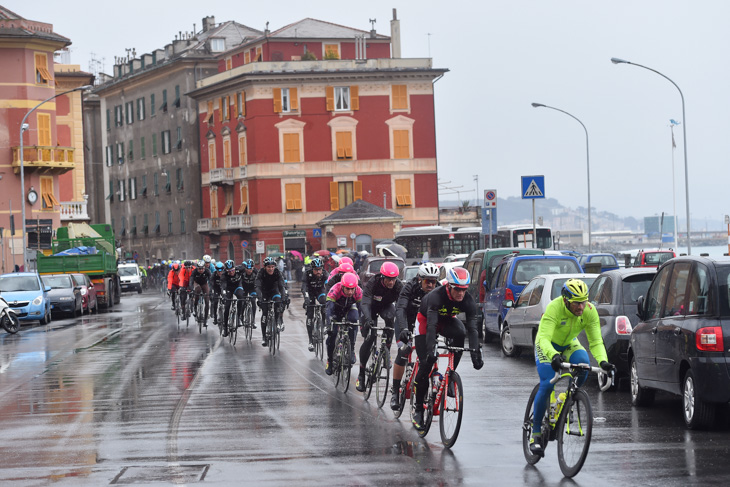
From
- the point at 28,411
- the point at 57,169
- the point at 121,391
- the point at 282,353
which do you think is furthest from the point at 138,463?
the point at 57,169

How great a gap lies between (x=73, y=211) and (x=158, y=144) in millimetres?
23012

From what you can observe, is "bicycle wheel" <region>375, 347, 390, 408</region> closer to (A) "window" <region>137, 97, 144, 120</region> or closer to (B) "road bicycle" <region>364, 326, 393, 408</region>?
(B) "road bicycle" <region>364, 326, 393, 408</region>

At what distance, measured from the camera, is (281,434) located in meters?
11.6

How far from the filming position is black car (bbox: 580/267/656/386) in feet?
48.4

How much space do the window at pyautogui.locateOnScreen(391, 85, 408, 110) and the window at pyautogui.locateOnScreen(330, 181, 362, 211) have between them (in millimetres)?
5783

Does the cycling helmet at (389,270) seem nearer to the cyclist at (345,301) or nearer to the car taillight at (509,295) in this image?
the cyclist at (345,301)

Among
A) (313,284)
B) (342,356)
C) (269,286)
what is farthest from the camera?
(269,286)

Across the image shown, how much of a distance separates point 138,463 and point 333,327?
6.83 metres

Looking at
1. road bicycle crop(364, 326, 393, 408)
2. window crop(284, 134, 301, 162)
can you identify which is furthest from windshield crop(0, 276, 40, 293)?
window crop(284, 134, 301, 162)

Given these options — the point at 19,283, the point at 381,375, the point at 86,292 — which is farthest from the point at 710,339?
the point at 86,292

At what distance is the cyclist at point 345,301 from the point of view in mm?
15812

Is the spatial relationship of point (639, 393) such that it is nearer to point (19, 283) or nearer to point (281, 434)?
point (281, 434)

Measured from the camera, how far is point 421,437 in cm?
1136

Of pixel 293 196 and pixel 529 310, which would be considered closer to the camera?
pixel 529 310
